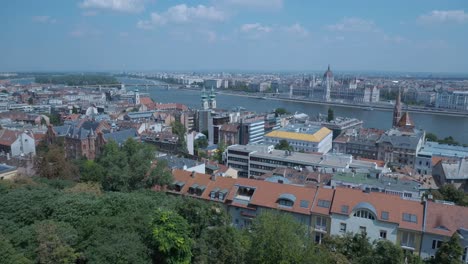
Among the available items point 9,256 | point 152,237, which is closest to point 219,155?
Answer: point 152,237

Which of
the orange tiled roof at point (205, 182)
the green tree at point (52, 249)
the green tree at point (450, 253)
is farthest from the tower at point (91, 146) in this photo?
the green tree at point (450, 253)

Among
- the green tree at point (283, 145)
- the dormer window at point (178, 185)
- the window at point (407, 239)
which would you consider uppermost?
the dormer window at point (178, 185)

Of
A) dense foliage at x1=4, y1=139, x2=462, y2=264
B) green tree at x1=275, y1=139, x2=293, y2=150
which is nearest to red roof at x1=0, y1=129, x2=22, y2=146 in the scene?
dense foliage at x1=4, y1=139, x2=462, y2=264

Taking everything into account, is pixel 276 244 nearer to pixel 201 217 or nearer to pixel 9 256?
pixel 201 217

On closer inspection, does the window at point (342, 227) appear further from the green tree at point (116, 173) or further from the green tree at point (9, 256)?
the green tree at point (9, 256)

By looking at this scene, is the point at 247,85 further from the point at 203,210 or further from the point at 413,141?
the point at 203,210

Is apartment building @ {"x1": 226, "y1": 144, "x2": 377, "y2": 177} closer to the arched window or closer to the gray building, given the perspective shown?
the gray building
